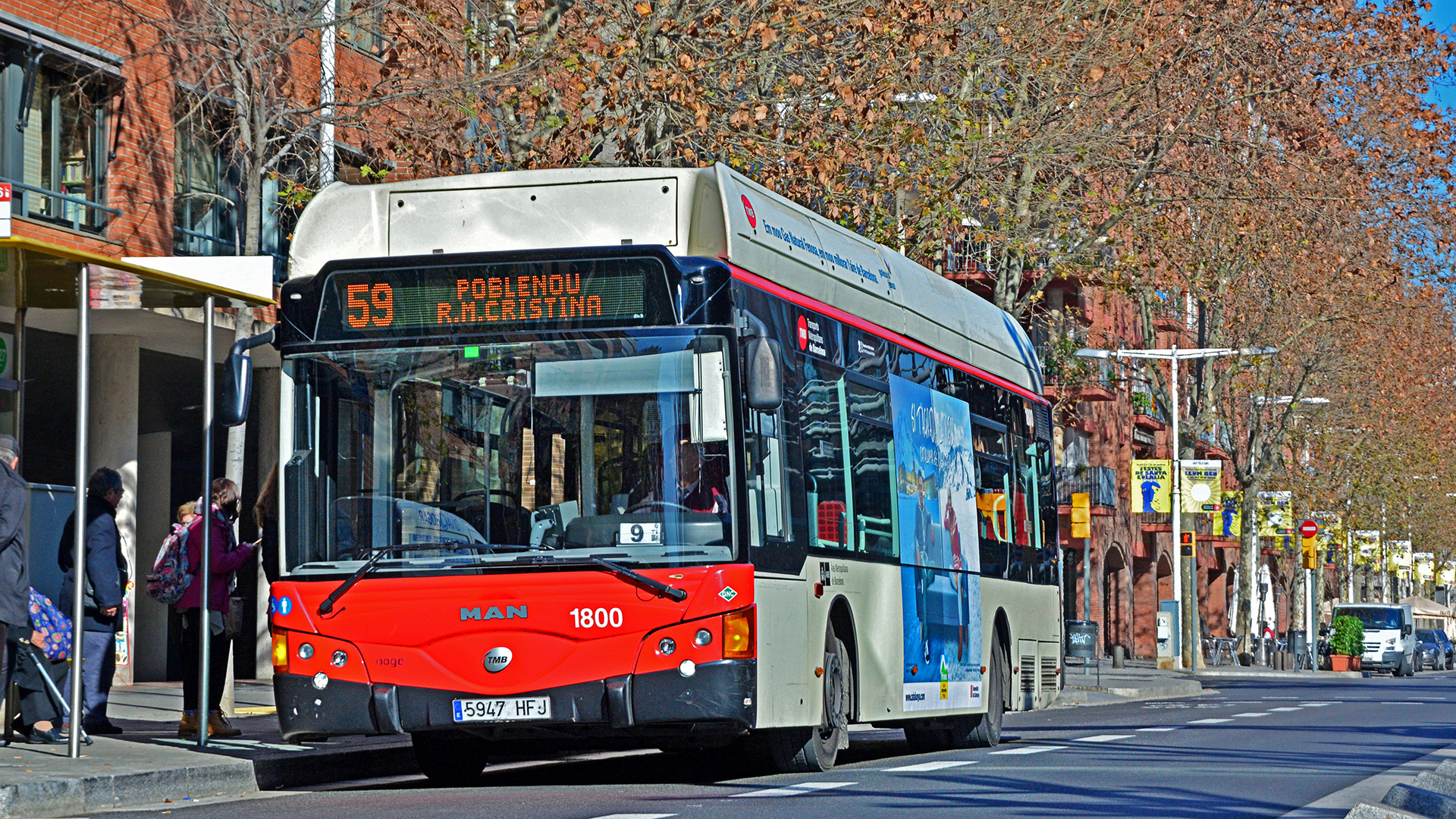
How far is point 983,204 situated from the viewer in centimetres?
2728

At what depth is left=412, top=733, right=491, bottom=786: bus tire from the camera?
13258 mm

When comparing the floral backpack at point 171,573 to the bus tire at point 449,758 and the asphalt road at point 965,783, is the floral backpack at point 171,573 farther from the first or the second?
the bus tire at point 449,758

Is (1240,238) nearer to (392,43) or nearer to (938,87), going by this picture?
(938,87)

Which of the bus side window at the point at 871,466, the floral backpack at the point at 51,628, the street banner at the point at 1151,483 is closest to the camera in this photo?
the floral backpack at the point at 51,628

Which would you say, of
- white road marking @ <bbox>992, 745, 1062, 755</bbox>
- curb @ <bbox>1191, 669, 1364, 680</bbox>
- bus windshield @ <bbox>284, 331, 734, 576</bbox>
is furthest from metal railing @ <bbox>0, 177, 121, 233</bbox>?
curb @ <bbox>1191, 669, 1364, 680</bbox>

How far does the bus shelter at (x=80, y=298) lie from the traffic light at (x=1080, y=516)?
25.6 m

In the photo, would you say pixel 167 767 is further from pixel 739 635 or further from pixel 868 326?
pixel 868 326

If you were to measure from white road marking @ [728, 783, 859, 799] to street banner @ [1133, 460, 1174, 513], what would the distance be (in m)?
37.9

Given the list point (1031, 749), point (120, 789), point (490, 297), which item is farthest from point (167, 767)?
point (1031, 749)

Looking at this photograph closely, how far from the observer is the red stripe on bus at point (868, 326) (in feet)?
39.8

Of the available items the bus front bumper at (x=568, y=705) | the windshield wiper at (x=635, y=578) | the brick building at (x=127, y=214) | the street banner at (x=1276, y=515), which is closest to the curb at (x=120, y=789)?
the bus front bumper at (x=568, y=705)

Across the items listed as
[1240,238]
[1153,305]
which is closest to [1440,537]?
[1153,305]

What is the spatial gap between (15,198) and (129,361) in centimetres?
368

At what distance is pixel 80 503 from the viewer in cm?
1223
